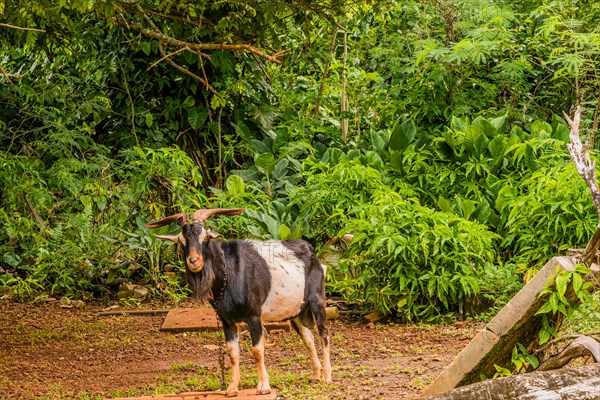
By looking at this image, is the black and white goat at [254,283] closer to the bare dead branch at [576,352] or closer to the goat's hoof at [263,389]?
the goat's hoof at [263,389]

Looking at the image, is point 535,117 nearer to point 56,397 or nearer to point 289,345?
point 289,345

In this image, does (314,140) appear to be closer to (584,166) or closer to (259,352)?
(259,352)

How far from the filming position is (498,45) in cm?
1186

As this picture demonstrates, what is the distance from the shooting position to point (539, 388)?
4703 mm

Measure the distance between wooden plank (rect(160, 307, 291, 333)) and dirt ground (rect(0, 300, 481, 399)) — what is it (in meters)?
0.08

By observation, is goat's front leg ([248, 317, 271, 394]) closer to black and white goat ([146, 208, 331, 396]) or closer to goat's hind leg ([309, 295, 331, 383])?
black and white goat ([146, 208, 331, 396])

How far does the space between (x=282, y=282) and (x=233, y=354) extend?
25.1 inches

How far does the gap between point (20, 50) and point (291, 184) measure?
13.9 feet

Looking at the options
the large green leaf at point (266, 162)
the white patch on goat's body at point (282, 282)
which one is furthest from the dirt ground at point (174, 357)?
the large green leaf at point (266, 162)

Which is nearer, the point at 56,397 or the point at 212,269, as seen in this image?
the point at 212,269

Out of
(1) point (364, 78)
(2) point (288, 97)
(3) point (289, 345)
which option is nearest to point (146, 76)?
(2) point (288, 97)

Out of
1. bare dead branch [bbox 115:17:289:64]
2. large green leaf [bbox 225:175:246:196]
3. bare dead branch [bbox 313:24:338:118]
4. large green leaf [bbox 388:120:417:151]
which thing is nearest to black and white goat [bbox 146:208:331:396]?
bare dead branch [bbox 115:17:289:64]

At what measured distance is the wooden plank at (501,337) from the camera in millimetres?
5621

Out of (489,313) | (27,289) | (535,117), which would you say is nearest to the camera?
(489,313)
